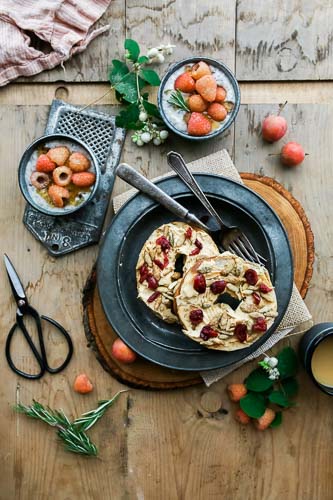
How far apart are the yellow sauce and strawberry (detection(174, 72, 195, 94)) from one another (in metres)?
0.99

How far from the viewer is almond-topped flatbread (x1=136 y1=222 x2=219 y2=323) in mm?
2166

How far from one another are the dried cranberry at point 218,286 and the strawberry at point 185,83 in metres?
0.70

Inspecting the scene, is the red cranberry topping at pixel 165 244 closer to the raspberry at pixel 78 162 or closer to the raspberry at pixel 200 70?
the raspberry at pixel 78 162

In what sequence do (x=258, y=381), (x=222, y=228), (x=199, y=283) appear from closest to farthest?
1. (x=199, y=283)
2. (x=222, y=228)
3. (x=258, y=381)

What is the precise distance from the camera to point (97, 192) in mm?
2381

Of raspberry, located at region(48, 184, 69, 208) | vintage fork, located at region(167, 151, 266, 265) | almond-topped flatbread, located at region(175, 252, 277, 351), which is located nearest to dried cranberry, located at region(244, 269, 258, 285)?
almond-topped flatbread, located at region(175, 252, 277, 351)

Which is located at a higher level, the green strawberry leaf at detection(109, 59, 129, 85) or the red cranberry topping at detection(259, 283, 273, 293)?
the green strawberry leaf at detection(109, 59, 129, 85)

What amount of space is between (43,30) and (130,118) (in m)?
0.48

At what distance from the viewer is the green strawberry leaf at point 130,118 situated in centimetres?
234

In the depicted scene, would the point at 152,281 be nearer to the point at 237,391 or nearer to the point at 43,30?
the point at 237,391

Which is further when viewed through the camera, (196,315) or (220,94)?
(220,94)

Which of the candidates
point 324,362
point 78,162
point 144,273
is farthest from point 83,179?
point 324,362

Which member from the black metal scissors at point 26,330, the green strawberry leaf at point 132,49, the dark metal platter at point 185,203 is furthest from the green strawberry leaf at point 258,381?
the green strawberry leaf at point 132,49

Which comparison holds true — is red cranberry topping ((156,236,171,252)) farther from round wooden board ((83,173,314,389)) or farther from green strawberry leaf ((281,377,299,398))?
green strawberry leaf ((281,377,299,398))
